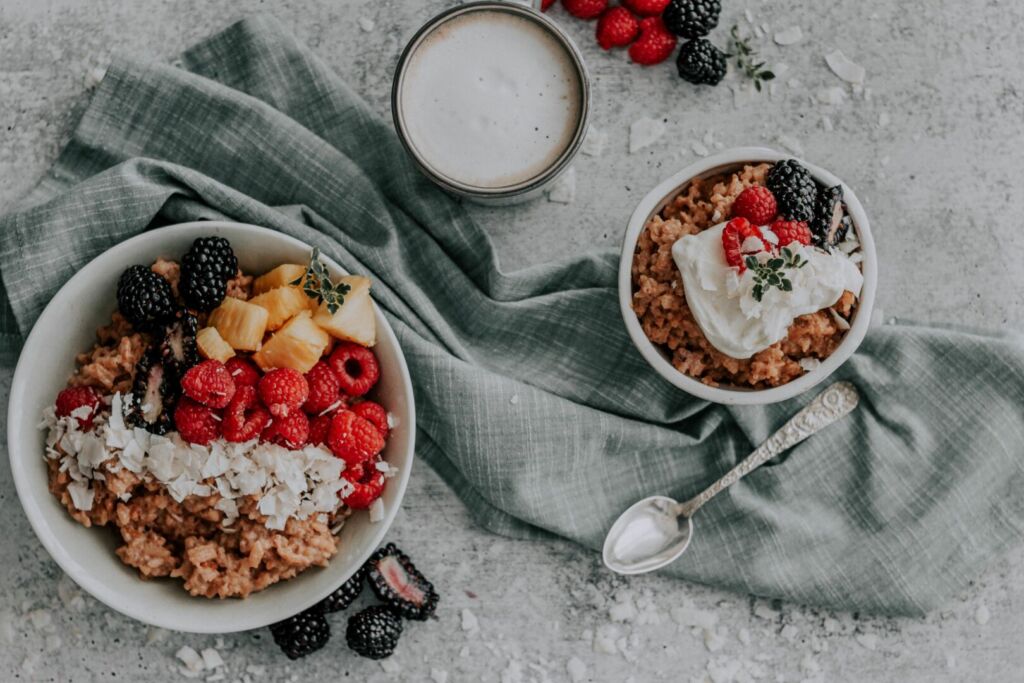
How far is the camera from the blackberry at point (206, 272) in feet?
5.88

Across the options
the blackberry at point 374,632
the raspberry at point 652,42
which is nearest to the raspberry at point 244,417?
the blackberry at point 374,632

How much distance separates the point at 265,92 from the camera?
7.06 ft

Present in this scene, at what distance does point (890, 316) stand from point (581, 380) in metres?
0.73

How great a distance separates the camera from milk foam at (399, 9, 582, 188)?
199cm

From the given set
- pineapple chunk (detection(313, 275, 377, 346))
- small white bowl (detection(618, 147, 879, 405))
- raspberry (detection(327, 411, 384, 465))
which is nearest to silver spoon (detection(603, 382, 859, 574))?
small white bowl (detection(618, 147, 879, 405))

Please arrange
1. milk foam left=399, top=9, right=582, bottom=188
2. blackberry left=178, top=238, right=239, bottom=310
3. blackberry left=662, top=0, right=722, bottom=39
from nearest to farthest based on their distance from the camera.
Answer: blackberry left=178, top=238, right=239, bottom=310
milk foam left=399, top=9, right=582, bottom=188
blackberry left=662, top=0, right=722, bottom=39

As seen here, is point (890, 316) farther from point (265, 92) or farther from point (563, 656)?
point (265, 92)

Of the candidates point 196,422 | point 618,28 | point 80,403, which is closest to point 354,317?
point 196,422

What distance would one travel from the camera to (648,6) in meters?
2.15

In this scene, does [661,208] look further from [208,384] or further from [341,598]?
[341,598]

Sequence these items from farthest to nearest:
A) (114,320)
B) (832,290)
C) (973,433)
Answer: (973,433), (114,320), (832,290)

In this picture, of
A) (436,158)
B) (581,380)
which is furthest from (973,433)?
(436,158)

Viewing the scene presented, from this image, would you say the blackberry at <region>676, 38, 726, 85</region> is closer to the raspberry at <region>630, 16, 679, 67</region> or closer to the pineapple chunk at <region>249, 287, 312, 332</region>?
the raspberry at <region>630, 16, 679, 67</region>

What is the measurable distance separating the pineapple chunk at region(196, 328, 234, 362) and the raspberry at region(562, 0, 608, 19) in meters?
1.09
